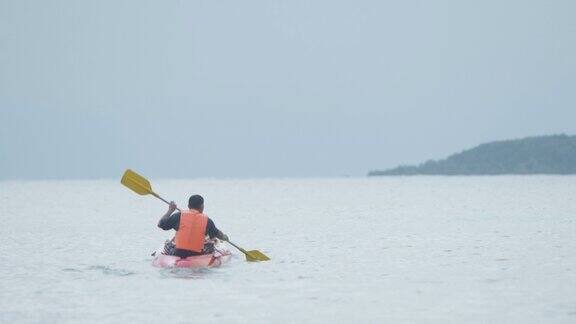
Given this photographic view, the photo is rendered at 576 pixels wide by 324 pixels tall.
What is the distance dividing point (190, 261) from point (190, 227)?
77cm

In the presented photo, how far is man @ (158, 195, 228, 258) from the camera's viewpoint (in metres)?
16.9

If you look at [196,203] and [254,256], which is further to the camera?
[254,256]

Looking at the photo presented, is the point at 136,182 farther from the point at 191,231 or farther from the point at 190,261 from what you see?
the point at 191,231

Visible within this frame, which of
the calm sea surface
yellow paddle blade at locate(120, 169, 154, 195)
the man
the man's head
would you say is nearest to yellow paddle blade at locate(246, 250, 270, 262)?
the calm sea surface

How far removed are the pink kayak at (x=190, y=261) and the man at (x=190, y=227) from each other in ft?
0.34

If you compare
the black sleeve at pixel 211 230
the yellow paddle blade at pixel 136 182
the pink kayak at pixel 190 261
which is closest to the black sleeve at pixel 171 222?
the black sleeve at pixel 211 230

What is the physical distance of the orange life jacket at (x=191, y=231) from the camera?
16.9m

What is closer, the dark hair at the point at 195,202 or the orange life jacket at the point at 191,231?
the orange life jacket at the point at 191,231

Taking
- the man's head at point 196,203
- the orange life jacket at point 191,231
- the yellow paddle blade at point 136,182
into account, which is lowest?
the orange life jacket at point 191,231

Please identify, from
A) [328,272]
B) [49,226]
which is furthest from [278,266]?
[49,226]

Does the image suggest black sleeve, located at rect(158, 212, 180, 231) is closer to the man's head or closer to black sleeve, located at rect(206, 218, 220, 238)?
the man's head

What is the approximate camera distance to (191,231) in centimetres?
1708

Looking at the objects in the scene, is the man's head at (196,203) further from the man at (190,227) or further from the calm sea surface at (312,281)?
the calm sea surface at (312,281)

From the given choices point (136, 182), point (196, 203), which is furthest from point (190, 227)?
point (136, 182)
